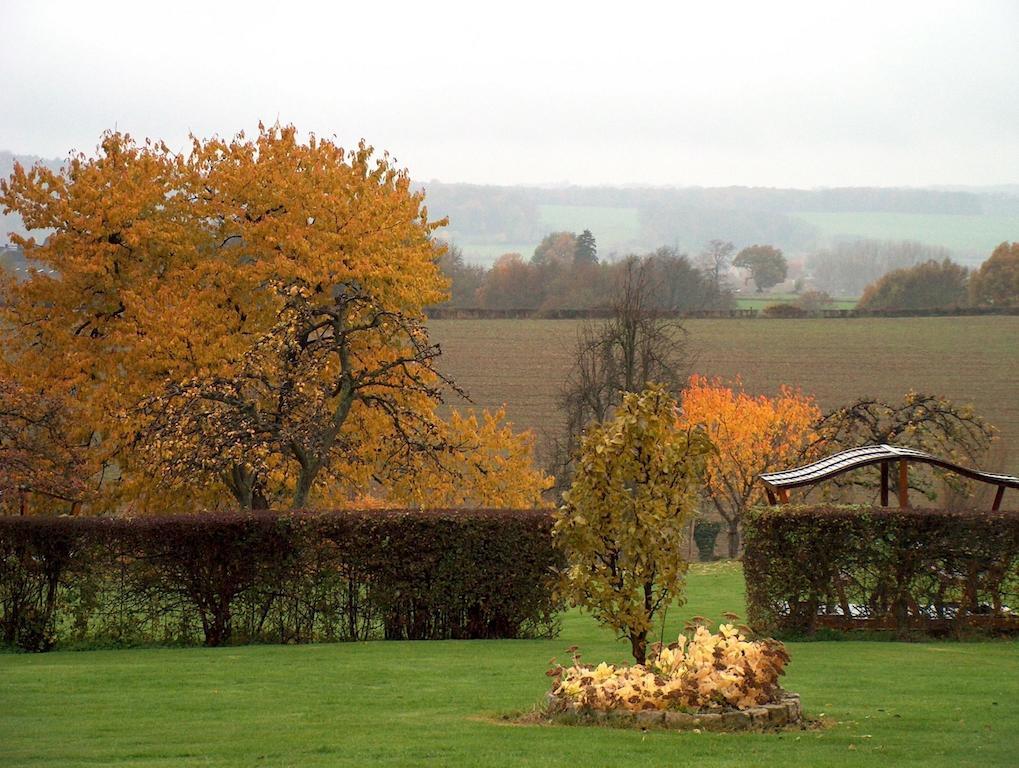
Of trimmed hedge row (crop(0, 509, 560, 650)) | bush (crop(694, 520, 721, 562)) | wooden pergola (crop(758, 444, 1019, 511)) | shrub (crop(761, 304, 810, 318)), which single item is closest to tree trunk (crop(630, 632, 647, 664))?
trimmed hedge row (crop(0, 509, 560, 650))

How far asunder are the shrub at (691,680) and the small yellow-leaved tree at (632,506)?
53 cm

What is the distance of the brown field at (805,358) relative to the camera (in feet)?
218

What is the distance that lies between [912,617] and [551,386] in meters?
51.2

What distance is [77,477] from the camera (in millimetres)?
26000

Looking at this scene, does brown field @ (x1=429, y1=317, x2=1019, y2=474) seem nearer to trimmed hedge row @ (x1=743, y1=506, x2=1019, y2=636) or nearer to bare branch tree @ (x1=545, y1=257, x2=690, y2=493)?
bare branch tree @ (x1=545, y1=257, x2=690, y2=493)

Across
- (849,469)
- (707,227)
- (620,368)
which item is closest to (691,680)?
(849,469)

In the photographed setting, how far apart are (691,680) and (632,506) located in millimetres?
1464

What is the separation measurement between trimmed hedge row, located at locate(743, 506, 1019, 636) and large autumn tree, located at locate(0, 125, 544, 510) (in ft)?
31.5

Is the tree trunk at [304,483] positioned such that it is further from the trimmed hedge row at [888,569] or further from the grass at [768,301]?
the grass at [768,301]

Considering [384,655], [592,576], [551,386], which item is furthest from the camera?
[551,386]

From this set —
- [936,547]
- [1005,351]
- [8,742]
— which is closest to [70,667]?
[8,742]

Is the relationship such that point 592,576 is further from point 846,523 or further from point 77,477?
point 77,477

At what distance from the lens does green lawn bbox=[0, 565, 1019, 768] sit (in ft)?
28.3

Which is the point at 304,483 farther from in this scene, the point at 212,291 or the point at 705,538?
the point at 705,538
